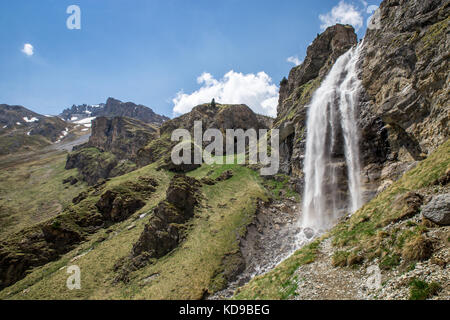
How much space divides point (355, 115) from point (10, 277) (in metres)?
74.6

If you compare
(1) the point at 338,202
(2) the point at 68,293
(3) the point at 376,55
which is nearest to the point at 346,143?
(1) the point at 338,202

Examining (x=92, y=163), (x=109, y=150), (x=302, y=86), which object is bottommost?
(x=92, y=163)

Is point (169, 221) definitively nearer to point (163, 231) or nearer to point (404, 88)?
point (163, 231)

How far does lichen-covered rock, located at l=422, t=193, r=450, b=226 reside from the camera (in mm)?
12992

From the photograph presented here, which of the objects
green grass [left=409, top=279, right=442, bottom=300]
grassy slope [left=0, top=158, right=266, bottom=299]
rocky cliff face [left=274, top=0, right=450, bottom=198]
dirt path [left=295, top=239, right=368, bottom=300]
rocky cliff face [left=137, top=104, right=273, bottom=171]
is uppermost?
rocky cliff face [left=137, top=104, right=273, bottom=171]

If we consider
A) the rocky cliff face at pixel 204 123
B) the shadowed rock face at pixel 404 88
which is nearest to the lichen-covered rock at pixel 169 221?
the shadowed rock face at pixel 404 88

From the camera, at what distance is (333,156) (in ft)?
140

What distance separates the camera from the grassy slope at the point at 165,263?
32.5 metres

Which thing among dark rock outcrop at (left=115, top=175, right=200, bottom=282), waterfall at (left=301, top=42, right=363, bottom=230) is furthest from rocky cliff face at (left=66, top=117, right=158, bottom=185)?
waterfall at (left=301, top=42, right=363, bottom=230)

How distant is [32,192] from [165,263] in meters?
132

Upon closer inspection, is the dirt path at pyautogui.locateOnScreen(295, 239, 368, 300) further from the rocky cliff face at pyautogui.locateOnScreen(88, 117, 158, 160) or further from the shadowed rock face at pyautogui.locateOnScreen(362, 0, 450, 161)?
the rocky cliff face at pyautogui.locateOnScreen(88, 117, 158, 160)

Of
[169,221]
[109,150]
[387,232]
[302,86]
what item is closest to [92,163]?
[109,150]

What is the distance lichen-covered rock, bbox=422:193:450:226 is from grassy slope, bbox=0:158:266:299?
26.7m

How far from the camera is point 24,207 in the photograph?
4117 inches
